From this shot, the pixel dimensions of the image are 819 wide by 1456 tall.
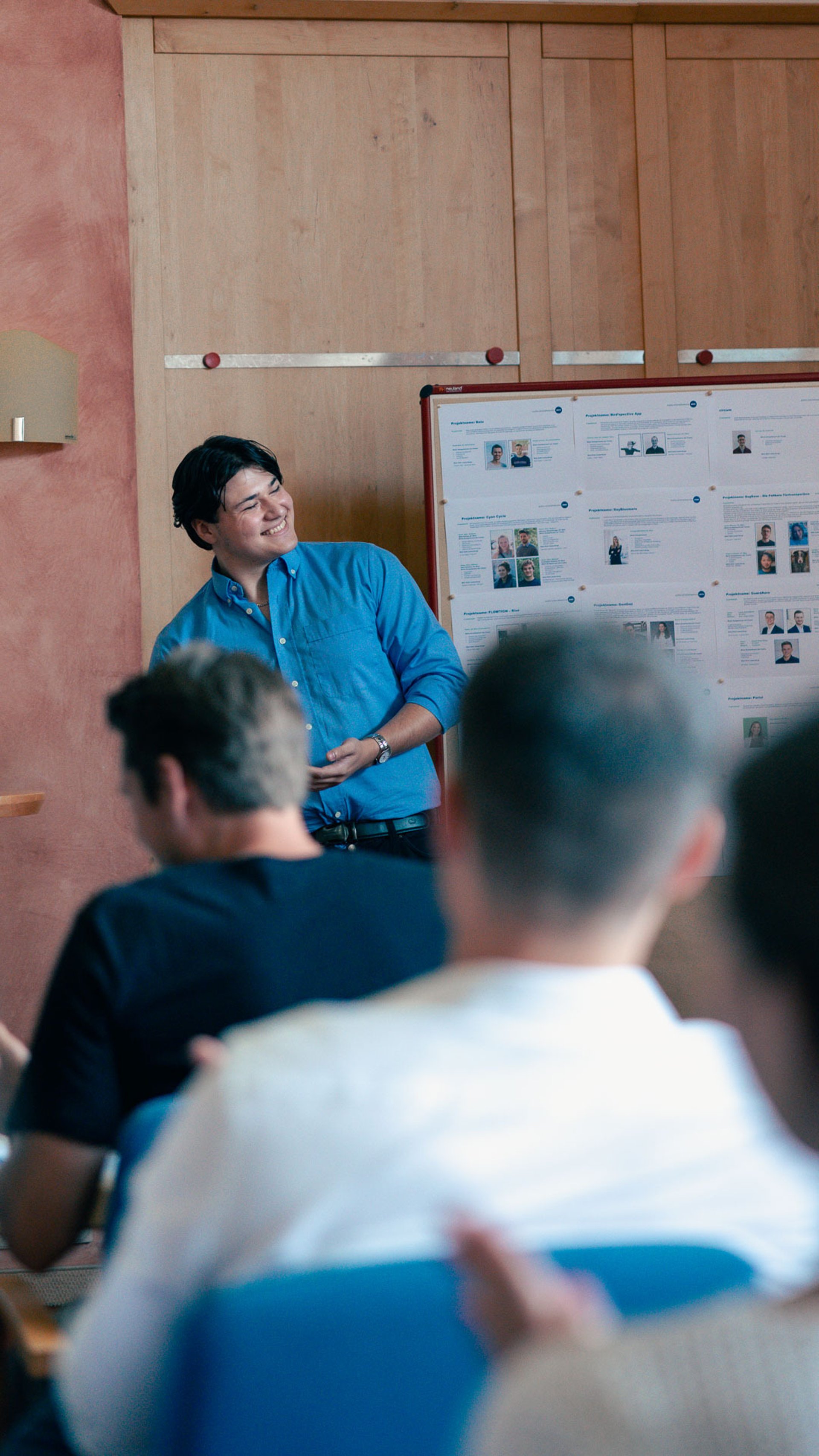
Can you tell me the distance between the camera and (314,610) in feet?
10.3

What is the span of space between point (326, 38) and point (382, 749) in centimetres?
239

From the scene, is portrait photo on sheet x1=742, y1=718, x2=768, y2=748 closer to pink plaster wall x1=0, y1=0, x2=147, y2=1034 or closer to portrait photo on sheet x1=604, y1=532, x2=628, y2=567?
portrait photo on sheet x1=604, y1=532, x2=628, y2=567

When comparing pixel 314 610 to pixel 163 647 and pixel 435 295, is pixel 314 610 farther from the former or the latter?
pixel 435 295

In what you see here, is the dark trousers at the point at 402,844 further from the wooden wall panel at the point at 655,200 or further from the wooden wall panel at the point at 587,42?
the wooden wall panel at the point at 587,42

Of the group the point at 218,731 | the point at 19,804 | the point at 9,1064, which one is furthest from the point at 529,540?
the point at 9,1064

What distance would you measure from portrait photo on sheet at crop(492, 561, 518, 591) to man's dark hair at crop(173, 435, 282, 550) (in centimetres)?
83

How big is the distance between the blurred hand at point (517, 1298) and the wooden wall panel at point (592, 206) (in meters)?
3.77

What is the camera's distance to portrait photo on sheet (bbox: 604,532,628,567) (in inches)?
148

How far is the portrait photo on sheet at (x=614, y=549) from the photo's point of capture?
12.3 ft

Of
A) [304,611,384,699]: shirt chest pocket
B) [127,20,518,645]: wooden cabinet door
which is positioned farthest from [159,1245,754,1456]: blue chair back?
[127,20,518,645]: wooden cabinet door

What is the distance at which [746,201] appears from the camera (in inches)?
163

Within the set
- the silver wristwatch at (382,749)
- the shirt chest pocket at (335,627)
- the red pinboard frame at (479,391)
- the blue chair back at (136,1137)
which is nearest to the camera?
the blue chair back at (136,1137)

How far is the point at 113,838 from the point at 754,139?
2952 millimetres

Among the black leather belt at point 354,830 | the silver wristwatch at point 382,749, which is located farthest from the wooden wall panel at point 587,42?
the black leather belt at point 354,830
